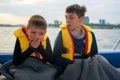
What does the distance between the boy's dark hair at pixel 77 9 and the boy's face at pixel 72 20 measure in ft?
0.11

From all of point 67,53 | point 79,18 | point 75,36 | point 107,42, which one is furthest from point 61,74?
point 107,42

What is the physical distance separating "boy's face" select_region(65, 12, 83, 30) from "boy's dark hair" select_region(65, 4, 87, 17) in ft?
0.11

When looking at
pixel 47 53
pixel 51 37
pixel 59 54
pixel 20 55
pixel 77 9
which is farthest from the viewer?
pixel 51 37

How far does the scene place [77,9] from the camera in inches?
119

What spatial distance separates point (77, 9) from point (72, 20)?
5.4 inches

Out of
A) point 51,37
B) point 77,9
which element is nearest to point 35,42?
point 77,9

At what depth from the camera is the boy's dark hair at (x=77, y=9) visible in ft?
9.77

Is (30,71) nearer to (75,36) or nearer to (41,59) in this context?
(41,59)

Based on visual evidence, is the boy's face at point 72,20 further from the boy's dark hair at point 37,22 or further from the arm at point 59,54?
the boy's dark hair at point 37,22

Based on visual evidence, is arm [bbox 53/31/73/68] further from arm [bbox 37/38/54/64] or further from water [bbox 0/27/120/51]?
water [bbox 0/27/120/51]

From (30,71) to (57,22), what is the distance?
1376 millimetres

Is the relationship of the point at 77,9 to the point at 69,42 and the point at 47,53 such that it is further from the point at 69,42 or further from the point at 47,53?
the point at 47,53

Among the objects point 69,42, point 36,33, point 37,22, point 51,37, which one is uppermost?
point 37,22

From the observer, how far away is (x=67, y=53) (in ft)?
9.49
